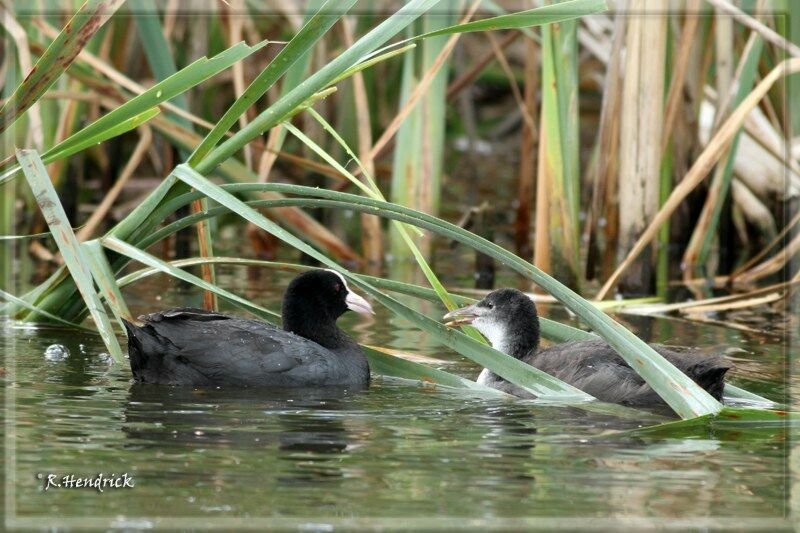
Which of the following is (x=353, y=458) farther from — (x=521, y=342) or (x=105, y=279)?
(x=521, y=342)

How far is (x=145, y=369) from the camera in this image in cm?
528

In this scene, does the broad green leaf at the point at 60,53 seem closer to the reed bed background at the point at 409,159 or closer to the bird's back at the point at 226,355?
the reed bed background at the point at 409,159

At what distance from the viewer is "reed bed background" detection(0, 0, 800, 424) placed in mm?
4734

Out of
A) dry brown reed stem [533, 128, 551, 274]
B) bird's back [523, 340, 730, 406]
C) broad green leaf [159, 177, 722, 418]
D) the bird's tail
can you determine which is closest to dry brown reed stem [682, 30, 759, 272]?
dry brown reed stem [533, 128, 551, 274]

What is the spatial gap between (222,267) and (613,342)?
523cm

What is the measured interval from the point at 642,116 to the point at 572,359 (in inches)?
103

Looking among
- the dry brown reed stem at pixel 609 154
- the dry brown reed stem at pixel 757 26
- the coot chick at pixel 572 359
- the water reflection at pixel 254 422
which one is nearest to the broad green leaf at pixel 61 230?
the water reflection at pixel 254 422

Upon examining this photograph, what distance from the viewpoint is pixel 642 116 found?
24.7ft

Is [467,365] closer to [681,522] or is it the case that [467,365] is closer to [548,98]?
[548,98]

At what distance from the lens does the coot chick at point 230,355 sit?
5289 millimetres

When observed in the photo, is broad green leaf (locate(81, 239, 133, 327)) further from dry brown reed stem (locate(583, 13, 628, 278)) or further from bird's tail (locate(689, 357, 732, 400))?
dry brown reed stem (locate(583, 13, 628, 278))

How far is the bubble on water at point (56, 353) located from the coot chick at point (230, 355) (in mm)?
452
